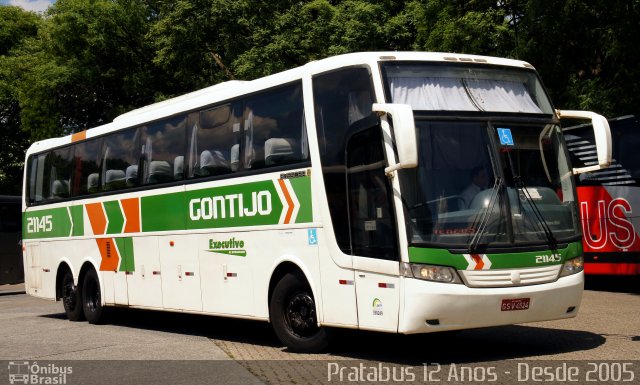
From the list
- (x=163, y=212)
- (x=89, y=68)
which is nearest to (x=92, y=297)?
(x=163, y=212)

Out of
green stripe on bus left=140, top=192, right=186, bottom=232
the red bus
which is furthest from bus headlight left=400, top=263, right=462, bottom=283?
the red bus

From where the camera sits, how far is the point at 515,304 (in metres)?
9.71

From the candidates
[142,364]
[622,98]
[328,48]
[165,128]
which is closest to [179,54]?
[328,48]

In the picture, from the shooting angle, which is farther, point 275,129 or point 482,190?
point 275,129

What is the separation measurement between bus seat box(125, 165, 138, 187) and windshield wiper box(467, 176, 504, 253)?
704cm

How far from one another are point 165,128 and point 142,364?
471 cm

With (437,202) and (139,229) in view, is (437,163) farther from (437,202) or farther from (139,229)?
(139,229)

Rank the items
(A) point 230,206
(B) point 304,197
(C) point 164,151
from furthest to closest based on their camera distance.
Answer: (C) point 164,151 < (A) point 230,206 < (B) point 304,197

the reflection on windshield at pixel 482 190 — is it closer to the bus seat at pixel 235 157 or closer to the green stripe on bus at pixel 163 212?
the bus seat at pixel 235 157

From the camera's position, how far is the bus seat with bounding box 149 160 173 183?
14.1m

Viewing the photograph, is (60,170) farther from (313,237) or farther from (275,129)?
(313,237)

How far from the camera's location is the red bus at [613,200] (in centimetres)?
1853

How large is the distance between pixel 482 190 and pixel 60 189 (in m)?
10.5

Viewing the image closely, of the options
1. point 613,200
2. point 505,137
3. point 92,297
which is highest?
point 505,137
